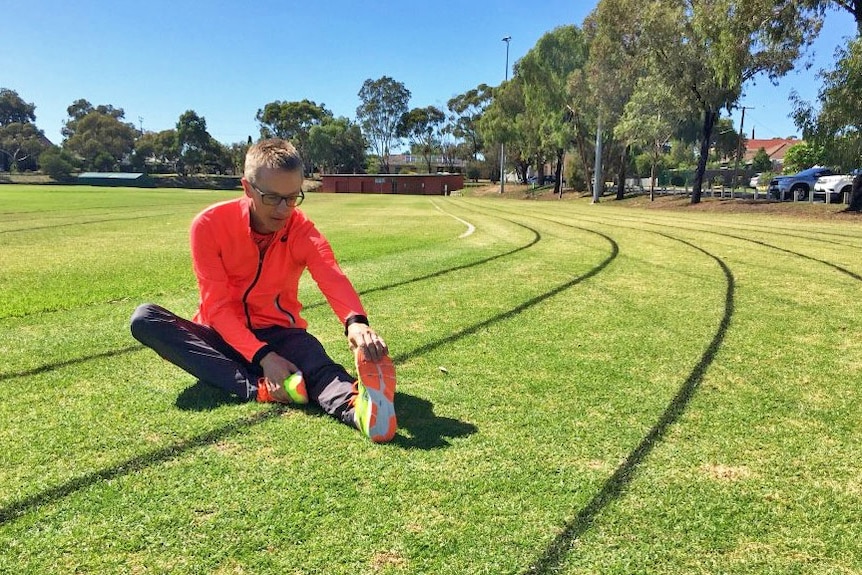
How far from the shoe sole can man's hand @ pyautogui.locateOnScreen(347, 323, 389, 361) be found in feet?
0.10

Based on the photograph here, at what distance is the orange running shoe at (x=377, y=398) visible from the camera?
2551 mm

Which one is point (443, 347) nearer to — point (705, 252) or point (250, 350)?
point (250, 350)

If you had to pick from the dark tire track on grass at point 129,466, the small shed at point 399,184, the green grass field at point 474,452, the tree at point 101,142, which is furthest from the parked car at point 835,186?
the tree at point 101,142

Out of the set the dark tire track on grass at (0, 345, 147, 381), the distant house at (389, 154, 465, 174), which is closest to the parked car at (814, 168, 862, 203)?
the dark tire track on grass at (0, 345, 147, 381)

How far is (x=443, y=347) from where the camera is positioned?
13.5ft

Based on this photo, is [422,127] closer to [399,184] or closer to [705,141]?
[399,184]

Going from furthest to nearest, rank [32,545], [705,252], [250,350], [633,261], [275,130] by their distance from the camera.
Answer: [275,130], [705,252], [633,261], [250,350], [32,545]

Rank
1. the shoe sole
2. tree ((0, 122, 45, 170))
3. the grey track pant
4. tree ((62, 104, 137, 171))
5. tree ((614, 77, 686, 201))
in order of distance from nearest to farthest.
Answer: the shoe sole → the grey track pant → tree ((614, 77, 686, 201)) → tree ((62, 104, 137, 171)) → tree ((0, 122, 45, 170))

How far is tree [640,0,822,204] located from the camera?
21.0 metres

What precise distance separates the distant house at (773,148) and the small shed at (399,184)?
45039 mm

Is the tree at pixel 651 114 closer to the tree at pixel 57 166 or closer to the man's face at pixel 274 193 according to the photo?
the man's face at pixel 274 193

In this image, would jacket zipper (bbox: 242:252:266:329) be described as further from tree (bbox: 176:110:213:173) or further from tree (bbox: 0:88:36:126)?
tree (bbox: 0:88:36:126)

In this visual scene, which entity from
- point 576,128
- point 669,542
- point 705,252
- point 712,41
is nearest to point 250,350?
point 669,542

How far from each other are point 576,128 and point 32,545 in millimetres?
43781
